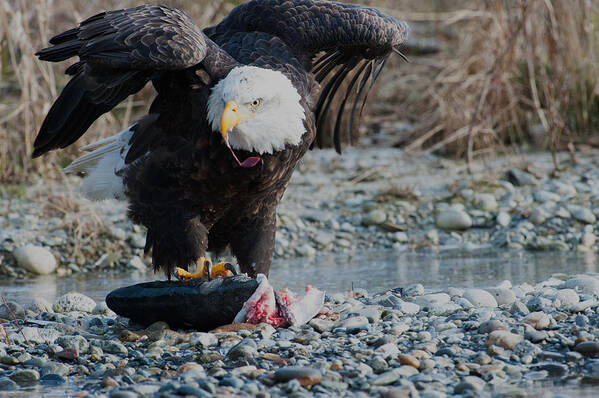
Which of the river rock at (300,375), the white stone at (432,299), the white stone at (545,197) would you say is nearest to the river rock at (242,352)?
the river rock at (300,375)

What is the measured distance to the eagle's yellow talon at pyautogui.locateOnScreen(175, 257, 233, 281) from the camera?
181 inches

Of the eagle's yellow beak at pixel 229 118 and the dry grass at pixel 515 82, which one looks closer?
the eagle's yellow beak at pixel 229 118

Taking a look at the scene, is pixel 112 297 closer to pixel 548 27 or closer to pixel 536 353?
pixel 536 353

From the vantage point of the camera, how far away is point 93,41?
4340mm

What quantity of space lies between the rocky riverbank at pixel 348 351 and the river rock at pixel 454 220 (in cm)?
229

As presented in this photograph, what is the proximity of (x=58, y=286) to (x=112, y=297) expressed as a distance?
1.67m

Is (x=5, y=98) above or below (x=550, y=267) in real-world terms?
above

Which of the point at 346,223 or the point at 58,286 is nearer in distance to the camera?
the point at 58,286

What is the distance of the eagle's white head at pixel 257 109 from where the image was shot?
4.14 m

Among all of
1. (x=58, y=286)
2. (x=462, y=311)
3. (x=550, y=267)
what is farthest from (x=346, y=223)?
(x=462, y=311)

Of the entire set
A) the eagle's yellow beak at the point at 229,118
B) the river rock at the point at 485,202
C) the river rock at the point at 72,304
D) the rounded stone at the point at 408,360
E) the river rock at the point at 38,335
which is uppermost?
the eagle's yellow beak at the point at 229,118

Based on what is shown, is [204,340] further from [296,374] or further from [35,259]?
[35,259]

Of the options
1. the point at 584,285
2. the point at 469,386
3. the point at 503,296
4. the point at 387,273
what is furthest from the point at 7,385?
the point at 387,273

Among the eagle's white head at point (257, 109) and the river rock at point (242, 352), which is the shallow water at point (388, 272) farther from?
the river rock at point (242, 352)
